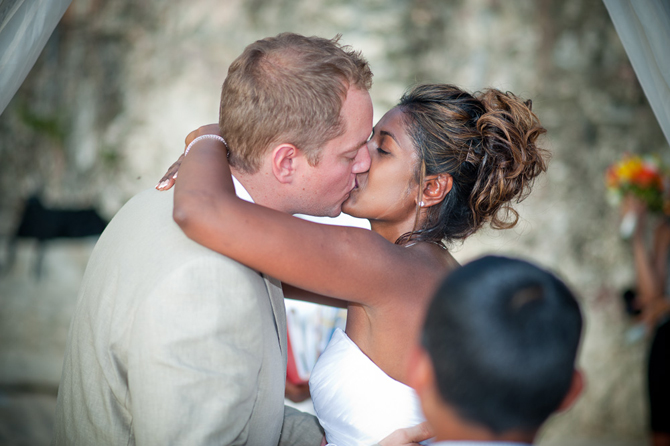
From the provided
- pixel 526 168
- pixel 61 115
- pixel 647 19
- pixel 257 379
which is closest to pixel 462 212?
pixel 526 168

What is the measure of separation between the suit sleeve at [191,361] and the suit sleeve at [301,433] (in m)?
0.96

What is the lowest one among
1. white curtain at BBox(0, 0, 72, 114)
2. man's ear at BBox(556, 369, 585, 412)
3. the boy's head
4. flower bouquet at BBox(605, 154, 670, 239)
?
flower bouquet at BBox(605, 154, 670, 239)

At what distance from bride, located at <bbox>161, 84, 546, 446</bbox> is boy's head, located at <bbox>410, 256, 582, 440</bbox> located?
596 millimetres

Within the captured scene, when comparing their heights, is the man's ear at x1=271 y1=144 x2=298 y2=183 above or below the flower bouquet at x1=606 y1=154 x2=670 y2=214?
above

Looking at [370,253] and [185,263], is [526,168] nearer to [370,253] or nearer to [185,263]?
[370,253]

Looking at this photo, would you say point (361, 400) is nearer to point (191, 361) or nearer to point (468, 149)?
point (191, 361)

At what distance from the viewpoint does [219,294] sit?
1.54 m

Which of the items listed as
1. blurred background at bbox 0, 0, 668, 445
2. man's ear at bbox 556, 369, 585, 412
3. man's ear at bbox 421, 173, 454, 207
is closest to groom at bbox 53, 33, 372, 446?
man's ear at bbox 421, 173, 454, 207

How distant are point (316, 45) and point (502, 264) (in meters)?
1.08

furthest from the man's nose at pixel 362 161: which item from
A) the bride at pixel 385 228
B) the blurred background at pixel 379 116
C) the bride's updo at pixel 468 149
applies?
the blurred background at pixel 379 116

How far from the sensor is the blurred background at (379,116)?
5.71 m

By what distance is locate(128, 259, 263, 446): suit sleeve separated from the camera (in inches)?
58.4

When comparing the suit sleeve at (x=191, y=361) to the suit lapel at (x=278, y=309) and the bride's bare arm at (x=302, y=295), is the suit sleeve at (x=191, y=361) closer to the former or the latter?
the suit lapel at (x=278, y=309)

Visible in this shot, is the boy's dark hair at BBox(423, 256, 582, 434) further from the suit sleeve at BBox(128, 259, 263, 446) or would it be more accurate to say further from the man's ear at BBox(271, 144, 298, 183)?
the man's ear at BBox(271, 144, 298, 183)
